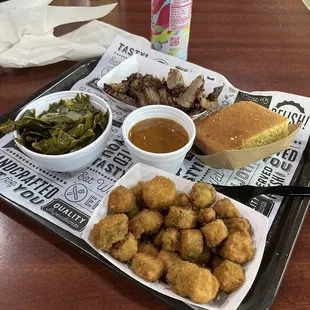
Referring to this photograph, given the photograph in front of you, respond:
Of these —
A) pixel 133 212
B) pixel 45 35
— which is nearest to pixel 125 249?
pixel 133 212

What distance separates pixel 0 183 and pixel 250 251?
0.88 metres

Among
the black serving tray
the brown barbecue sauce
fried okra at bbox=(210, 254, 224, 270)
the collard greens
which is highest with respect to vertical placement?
the collard greens

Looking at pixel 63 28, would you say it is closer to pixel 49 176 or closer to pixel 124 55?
pixel 124 55

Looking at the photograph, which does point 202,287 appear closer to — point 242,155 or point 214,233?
point 214,233

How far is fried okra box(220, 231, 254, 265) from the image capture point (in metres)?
1.03

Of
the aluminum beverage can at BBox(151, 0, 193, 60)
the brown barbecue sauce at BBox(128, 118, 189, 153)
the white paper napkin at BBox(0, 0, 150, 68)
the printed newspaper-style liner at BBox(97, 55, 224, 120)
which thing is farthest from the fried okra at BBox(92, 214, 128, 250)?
the white paper napkin at BBox(0, 0, 150, 68)

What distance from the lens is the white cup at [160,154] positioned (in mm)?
1301

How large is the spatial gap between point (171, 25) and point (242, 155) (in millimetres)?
740

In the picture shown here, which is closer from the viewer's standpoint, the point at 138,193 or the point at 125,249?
the point at 125,249

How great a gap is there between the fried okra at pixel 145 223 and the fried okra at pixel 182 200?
0.07m

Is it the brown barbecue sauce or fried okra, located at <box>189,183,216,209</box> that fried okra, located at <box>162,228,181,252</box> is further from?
the brown barbecue sauce

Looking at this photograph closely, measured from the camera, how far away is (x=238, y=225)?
109 centimetres

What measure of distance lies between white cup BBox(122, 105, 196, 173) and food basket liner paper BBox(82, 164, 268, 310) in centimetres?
6

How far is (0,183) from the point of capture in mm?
1351
